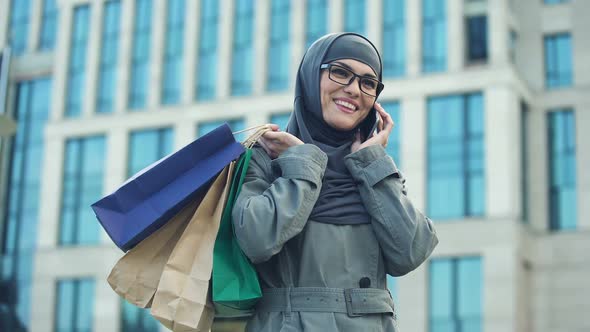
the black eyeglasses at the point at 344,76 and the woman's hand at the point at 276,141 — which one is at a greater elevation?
the black eyeglasses at the point at 344,76

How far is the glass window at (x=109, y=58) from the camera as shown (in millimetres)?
42344

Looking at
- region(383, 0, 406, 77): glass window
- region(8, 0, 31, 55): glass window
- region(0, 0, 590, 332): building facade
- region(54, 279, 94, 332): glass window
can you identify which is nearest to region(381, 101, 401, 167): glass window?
region(0, 0, 590, 332): building facade

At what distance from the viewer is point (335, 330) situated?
3.57 m

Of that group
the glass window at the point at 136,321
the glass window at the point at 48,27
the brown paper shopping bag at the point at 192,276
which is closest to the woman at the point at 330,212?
the brown paper shopping bag at the point at 192,276

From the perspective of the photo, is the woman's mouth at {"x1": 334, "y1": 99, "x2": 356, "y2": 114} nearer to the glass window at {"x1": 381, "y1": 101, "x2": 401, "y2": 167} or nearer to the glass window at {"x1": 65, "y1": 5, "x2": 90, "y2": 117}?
the glass window at {"x1": 381, "y1": 101, "x2": 401, "y2": 167}

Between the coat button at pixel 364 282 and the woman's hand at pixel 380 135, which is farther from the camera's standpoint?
the woman's hand at pixel 380 135

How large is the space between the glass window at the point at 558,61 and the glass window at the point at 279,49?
30.0 feet

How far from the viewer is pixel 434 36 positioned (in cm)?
3722

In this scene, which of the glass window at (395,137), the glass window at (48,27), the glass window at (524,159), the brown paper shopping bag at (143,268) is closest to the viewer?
the brown paper shopping bag at (143,268)

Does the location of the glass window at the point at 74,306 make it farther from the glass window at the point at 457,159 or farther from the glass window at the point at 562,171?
the glass window at the point at 562,171

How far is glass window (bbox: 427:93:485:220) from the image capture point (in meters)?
35.6

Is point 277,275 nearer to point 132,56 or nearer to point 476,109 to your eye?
point 476,109

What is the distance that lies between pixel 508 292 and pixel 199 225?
32065 mm

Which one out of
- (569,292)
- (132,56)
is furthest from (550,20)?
(132,56)
